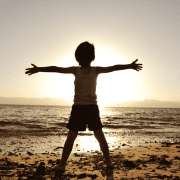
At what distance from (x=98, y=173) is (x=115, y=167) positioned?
1.65 ft

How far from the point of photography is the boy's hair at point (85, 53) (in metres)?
3.20

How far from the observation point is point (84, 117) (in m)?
3.18

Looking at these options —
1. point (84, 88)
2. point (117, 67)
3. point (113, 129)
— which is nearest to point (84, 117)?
point (84, 88)

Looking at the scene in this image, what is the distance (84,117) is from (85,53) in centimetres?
120

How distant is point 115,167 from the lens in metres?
3.59

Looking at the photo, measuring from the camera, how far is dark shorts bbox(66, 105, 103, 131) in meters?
3.16

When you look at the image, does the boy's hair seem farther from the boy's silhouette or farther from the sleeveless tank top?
the sleeveless tank top

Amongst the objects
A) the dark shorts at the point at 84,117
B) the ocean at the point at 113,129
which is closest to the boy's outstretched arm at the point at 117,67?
the dark shorts at the point at 84,117

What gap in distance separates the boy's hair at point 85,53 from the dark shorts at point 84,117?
85cm

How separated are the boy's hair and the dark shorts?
0.85 metres

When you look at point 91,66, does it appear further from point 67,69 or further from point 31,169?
point 31,169

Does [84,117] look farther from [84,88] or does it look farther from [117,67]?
[117,67]

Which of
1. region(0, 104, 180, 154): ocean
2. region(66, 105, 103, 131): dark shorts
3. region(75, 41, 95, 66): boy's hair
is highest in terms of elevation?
region(75, 41, 95, 66): boy's hair

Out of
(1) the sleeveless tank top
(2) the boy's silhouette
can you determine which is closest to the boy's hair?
(2) the boy's silhouette
